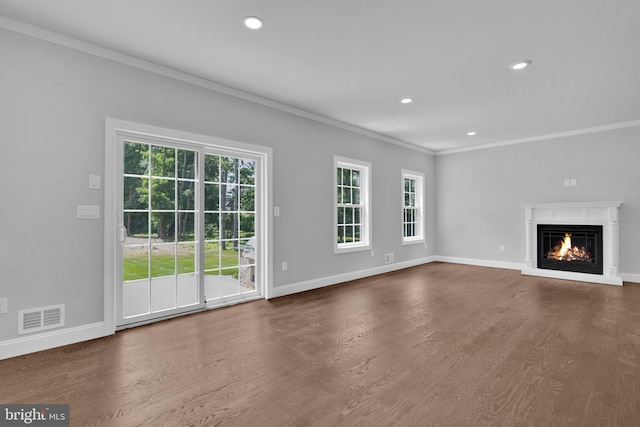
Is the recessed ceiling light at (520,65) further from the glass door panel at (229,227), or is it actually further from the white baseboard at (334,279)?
the white baseboard at (334,279)

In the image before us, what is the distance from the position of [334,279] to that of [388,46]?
3528mm

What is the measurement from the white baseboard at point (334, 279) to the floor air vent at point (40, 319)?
Answer: 2.29 meters

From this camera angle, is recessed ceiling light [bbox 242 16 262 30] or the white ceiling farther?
recessed ceiling light [bbox 242 16 262 30]

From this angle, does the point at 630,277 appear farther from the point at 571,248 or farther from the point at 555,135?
the point at 555,135

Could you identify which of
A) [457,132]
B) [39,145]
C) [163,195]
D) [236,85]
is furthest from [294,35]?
[457,132]

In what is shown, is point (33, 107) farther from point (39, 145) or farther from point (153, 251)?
point (153, 251)

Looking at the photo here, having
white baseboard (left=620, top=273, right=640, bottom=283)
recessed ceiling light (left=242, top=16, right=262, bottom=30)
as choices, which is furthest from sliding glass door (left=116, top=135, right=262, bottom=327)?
white baseboard (left=620, top=273, right=640, bottom=283)

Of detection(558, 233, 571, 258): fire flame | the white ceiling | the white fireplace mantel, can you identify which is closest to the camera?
the white ceiling

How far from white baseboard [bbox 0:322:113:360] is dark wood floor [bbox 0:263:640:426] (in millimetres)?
120

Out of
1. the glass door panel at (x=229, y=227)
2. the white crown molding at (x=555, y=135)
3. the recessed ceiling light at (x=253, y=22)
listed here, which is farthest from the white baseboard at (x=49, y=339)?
the white crown molding at (x=555, y=135)

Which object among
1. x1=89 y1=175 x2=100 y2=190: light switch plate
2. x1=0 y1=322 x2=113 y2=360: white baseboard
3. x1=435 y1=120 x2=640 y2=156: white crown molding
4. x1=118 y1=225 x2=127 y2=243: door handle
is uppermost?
x1=435 y1=120 x2=640 y2=156: white crown molding

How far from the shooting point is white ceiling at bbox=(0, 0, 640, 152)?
95.3 inches

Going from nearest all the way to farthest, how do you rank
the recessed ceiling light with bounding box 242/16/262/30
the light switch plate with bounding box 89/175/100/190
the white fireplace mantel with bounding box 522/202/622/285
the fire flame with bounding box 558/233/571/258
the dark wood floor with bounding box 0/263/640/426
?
the dark wood floor with bounding box 0/263/640/426
the recessed ceiling light with bounding box 242/16/262/30
the light switch plate with bounding box 89/175/100/190
the white fireplace mantel with bounding box 522/202/622/285
the fire flame with bounding box 558/233/571/258

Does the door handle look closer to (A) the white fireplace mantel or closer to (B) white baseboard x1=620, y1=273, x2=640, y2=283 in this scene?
(A) the white fireplace mantel
